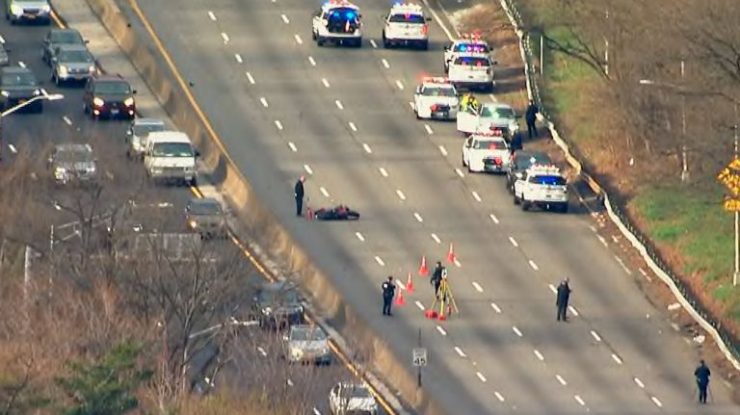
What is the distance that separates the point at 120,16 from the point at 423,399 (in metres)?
41.7

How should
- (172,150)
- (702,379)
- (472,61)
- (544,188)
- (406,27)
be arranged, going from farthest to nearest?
(406,27) → (472,61) → (172,150) → (544,188) → (702,379)

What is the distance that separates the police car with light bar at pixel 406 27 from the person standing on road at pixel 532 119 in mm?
9212

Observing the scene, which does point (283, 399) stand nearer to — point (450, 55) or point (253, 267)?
point (253, 267)

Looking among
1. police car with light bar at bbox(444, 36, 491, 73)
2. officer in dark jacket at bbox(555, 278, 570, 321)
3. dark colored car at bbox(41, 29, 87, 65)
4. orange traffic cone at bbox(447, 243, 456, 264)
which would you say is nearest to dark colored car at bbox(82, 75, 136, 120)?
dark colored car at bbox(41, 29, 87, 65)

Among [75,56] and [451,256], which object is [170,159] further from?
[75,56]

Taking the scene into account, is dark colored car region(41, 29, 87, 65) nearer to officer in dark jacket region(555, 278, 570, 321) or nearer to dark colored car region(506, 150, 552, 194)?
dark colored car region(506, 150, 552, 194)

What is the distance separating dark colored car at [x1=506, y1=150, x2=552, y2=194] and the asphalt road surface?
0.63 m

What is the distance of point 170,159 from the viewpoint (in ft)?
401

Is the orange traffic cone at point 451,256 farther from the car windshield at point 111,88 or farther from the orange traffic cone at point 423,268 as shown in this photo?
the car windshield at point 111,88

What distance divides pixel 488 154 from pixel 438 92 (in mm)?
6494

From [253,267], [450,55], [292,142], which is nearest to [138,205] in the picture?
[253,267]

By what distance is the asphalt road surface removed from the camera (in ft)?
345

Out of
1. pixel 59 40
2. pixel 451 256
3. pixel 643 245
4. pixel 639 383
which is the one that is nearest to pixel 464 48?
pixel 59 40

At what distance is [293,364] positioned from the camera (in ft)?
336
